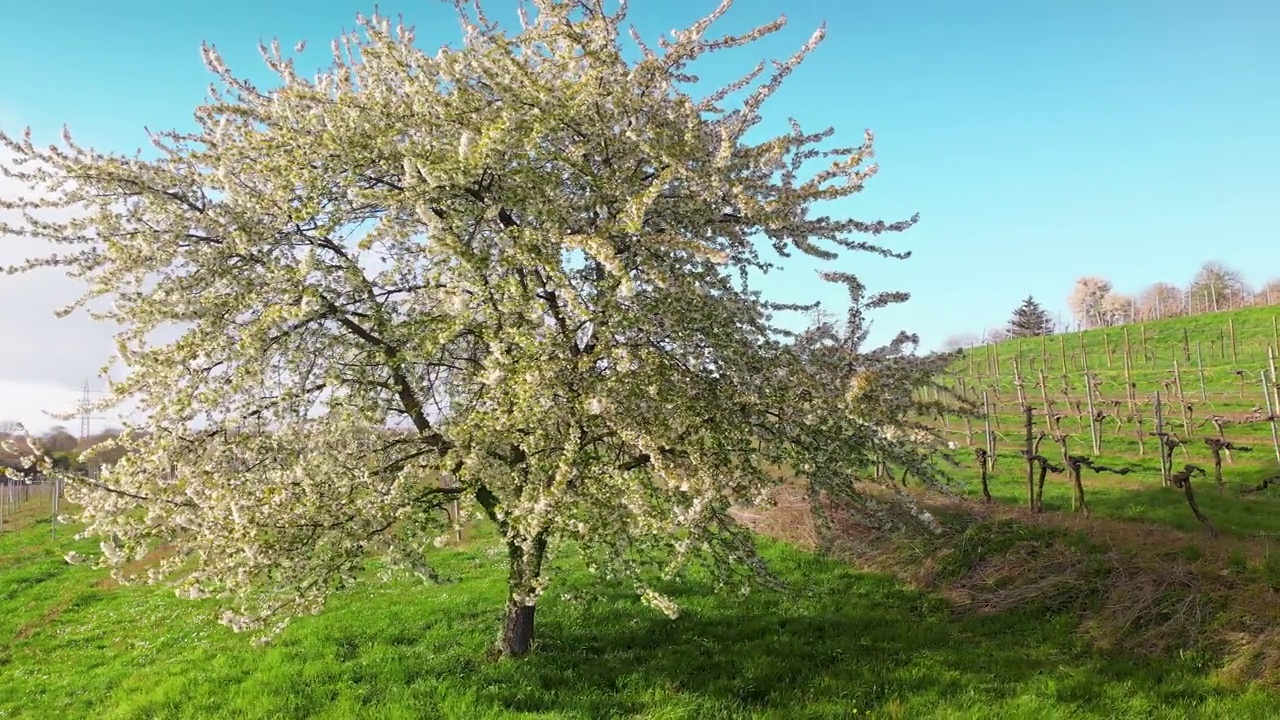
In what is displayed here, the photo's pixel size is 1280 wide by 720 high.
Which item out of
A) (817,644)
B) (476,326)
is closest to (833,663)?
(817,644)

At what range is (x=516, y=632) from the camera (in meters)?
12.5

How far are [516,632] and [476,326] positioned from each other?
20.0 feet

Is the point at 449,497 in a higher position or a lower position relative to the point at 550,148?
lower

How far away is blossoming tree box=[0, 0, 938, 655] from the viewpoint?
358 inches

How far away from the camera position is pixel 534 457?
9.81 meters

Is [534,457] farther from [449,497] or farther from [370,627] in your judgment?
[370,627]

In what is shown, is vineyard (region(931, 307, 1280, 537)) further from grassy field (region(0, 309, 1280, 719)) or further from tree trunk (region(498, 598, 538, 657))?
tree trunk (region(498, 598, 538, 657))

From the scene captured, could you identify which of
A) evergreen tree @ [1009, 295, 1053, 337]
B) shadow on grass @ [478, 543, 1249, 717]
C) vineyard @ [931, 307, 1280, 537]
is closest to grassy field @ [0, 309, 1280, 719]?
shadow on grass @ [478, 543, 1249, 717]

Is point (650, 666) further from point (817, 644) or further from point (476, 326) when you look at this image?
point (476, 326)

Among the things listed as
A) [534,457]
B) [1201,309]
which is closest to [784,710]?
[534,457]

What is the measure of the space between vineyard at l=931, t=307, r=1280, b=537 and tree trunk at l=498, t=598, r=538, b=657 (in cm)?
831

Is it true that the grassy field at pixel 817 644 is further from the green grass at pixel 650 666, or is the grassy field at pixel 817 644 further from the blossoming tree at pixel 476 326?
the blossoming tree at pixel 476 326

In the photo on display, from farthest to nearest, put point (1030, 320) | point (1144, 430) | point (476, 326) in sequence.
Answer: point (1030, 320) → point (1144, 430) → point (476, 326)

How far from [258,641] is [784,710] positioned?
10.2 metres
